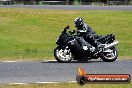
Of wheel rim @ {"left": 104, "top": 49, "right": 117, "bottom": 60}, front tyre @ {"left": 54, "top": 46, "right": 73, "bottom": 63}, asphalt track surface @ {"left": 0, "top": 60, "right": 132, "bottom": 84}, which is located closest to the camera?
asphalt track surface @ {"left": 0, "top": 60, "right": 132, "bottom": 84}

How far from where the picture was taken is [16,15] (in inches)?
1570

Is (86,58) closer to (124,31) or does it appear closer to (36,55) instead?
(36,55)

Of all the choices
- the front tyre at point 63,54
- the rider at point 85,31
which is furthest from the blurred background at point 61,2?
the front tyre at point 63,54

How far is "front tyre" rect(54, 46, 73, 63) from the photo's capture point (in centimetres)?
1659

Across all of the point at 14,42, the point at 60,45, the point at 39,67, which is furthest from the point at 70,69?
the point at 14,42

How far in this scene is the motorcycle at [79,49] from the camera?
16766mm

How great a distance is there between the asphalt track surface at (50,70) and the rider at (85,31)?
72 centimetres

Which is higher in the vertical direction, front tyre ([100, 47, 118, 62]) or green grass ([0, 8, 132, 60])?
front tyre ([100, 47, 118, 62])

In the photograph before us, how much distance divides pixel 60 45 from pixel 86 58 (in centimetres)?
102

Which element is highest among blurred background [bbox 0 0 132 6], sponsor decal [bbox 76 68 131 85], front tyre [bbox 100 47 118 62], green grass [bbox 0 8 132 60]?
sponsor decal [bbox 76 68 131 85]

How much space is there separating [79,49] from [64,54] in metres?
0.55

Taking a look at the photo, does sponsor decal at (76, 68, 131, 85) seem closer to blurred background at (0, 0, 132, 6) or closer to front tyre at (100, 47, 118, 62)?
front tyre at (100, 47, 118, 62)

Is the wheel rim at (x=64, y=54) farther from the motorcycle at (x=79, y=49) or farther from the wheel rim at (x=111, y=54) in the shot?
the wheel rim at (x=111, y=54)

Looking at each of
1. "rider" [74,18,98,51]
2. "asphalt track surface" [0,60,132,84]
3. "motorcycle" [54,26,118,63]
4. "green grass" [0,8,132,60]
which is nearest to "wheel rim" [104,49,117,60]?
"motorcycle" [54,26,118,63]
